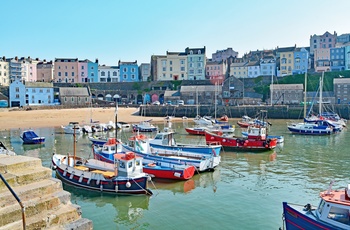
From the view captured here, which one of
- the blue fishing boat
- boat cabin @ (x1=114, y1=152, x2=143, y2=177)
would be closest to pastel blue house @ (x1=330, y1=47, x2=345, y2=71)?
the blue fishing boat

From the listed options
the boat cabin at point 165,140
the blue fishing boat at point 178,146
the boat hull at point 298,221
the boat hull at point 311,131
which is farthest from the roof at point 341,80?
the boat hull at point 298,221

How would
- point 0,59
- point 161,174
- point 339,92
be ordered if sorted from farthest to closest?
point 0,59, point 339,92, point 161,174

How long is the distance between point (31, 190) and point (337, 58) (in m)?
94.3

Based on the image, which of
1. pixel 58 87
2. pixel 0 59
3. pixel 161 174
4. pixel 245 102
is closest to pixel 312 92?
pixel 245 102

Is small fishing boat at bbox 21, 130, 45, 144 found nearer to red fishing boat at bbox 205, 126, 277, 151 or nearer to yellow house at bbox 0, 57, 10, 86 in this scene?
red fishing boat at bbox 205, 126, 277, 151

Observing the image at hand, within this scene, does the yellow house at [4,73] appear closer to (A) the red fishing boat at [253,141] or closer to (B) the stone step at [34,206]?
(A) the red fishing boat at [253,141]

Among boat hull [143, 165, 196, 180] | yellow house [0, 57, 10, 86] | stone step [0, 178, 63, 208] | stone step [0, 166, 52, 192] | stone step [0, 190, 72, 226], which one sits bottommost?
boat hull [143, 165, 196, 180]

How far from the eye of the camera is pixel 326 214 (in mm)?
9469

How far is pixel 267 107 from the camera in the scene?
2473 inches

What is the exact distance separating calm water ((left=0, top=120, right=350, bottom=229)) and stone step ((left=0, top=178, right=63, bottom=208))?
22.4 ft

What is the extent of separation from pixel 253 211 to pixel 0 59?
298 feet

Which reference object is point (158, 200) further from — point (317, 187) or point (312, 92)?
point (312, 92)

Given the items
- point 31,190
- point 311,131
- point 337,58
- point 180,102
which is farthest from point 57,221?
point 337,58

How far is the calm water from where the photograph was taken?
12.8 m
